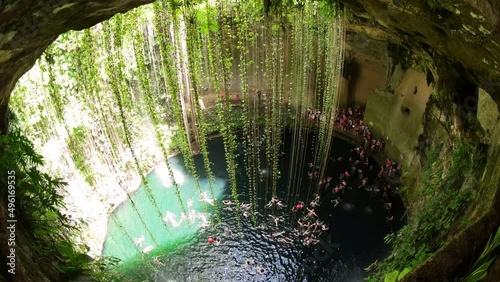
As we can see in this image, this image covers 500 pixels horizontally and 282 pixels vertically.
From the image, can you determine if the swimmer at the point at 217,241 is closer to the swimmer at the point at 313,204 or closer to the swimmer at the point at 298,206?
the swimmer at the point at 298,206

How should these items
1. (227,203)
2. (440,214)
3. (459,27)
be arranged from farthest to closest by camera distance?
(227,203), (440,214), (459,27)

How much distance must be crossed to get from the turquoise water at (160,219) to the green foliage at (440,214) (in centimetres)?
399

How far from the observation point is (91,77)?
576cm

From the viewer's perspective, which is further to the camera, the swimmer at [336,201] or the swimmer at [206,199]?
the swimmer at [206,199]

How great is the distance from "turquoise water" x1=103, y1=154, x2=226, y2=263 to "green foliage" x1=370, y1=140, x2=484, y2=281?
3.99m

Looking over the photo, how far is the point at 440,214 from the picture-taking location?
427 cm

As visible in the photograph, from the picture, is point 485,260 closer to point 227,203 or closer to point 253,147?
point 253,147

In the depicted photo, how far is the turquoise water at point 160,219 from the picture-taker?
7.13m

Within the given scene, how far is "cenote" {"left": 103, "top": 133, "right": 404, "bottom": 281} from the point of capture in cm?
655

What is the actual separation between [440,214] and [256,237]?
3673 mm

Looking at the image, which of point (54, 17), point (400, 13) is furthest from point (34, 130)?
point (400, 13)

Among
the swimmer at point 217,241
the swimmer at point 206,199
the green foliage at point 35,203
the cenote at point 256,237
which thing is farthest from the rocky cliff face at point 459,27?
the swimmer at point 206,199

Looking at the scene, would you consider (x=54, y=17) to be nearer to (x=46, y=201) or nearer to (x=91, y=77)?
(x=46, y=201)

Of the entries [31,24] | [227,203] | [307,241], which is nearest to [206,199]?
[227,203]
